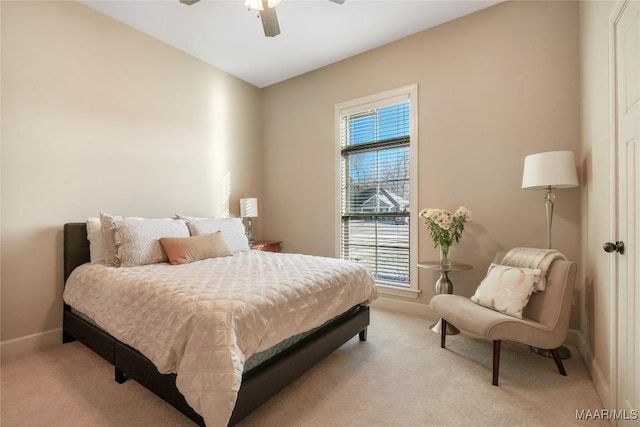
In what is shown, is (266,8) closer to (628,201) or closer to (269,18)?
(269,18)

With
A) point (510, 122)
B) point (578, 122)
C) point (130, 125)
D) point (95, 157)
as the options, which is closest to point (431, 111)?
point (510, 122)

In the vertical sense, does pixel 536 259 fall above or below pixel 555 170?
below

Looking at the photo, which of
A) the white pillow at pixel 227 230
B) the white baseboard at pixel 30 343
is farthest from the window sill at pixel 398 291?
the white baseboard at pixel 30 343

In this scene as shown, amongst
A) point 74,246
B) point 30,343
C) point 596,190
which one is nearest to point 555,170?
point 596,190

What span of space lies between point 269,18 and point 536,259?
2836 millimetres

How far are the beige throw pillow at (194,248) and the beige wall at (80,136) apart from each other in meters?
0.90

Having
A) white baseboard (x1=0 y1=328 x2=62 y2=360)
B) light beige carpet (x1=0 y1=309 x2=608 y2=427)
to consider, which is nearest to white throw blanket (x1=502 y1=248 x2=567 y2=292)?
light beige carpet (x1=0 y1=309 x2=608 y2=427)

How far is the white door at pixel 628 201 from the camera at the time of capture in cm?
132

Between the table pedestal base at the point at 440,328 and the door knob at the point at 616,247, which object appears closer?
the door knob at the point at 616,247

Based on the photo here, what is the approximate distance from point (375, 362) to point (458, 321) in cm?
70

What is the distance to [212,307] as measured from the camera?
141cm

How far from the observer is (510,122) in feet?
9.00

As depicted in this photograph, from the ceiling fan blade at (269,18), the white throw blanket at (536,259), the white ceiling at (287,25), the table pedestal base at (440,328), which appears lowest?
the table pedestal base at (440,328)

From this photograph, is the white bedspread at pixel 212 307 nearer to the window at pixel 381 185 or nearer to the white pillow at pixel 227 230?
the white pillow at pixel 227 230
